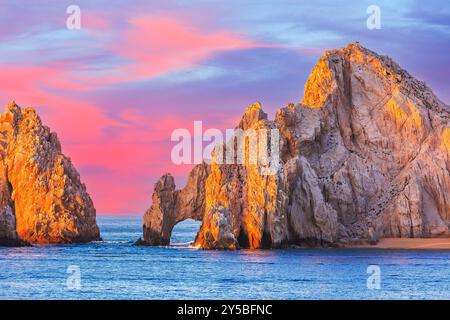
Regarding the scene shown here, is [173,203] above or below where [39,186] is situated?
below

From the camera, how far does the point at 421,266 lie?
85.2 m

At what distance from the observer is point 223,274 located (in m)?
77.4

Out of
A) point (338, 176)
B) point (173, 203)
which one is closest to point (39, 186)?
point (173, 203)

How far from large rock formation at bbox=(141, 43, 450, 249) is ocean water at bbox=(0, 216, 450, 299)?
3.68m

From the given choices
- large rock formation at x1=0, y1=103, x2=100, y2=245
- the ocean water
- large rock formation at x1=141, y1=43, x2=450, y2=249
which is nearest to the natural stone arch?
large rock formation at x1=141, y1=43, x2=450, y2=249

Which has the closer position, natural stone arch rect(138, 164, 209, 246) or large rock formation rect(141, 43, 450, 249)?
large rock formation rect(141, 43, 450, 249)

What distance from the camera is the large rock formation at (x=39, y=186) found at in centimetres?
12344

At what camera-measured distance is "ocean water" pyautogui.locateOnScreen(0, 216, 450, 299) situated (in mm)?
64375

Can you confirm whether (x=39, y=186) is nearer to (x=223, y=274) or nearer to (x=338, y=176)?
(x=338, y=176)

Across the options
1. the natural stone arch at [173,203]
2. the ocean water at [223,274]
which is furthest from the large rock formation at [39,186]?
the ocean water at [223,274]

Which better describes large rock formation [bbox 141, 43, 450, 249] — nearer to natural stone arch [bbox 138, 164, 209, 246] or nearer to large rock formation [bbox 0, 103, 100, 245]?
natural stone arch [bbox 138, 164, 209, 246]

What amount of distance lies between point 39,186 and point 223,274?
51910 millimetres
